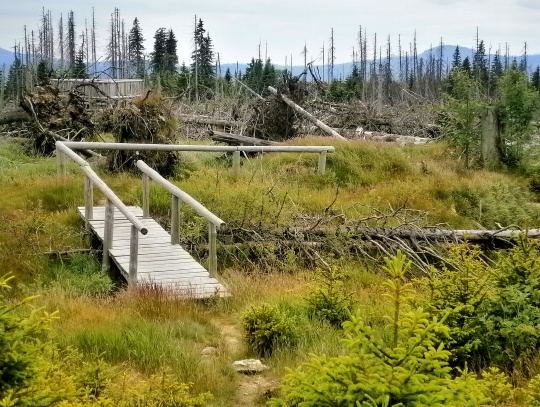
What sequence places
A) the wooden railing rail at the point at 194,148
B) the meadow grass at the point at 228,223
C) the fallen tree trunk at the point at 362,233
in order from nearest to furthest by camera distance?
1. the meadow grass at the point at 228,223
2. the fallen tree trunk at the point at 362,233
3. the wooden railing rail at the point at 194,148

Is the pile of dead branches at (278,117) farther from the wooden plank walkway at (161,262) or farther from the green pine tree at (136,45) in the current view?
the green pine tree at (136,45)

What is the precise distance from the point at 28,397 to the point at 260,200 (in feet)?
29.0

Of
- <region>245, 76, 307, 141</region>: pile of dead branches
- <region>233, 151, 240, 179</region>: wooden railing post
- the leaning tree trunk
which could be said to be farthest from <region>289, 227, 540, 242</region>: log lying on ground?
<region>245, 76, 307, 141</region>: pile of dead branches

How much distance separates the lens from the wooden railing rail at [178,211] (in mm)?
8317

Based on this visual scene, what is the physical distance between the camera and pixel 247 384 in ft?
18.0

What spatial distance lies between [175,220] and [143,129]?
19.8 ft

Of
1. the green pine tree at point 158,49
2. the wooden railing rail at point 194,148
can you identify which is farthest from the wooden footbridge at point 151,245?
the green pine tree at point 158,49

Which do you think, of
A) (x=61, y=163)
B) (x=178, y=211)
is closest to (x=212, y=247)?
(x=178, y=211)

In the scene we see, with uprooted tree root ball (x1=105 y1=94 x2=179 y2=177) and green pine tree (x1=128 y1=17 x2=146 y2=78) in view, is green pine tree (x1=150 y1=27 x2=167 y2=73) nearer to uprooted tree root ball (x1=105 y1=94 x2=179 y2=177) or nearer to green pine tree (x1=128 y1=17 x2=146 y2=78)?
green pine tree (x1=128 y1=17 x2=146 y2=78)

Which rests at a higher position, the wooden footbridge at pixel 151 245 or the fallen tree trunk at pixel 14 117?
the fallen tree trunk at pixel 14 117

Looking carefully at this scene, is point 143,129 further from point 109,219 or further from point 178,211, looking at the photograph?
point 109,219

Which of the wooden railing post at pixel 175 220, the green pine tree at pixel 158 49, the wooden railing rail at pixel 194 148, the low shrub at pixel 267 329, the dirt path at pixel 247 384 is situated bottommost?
the dirt path at pixel 247 384

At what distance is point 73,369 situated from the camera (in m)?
4.58

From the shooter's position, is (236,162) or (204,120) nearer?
(236,162)
